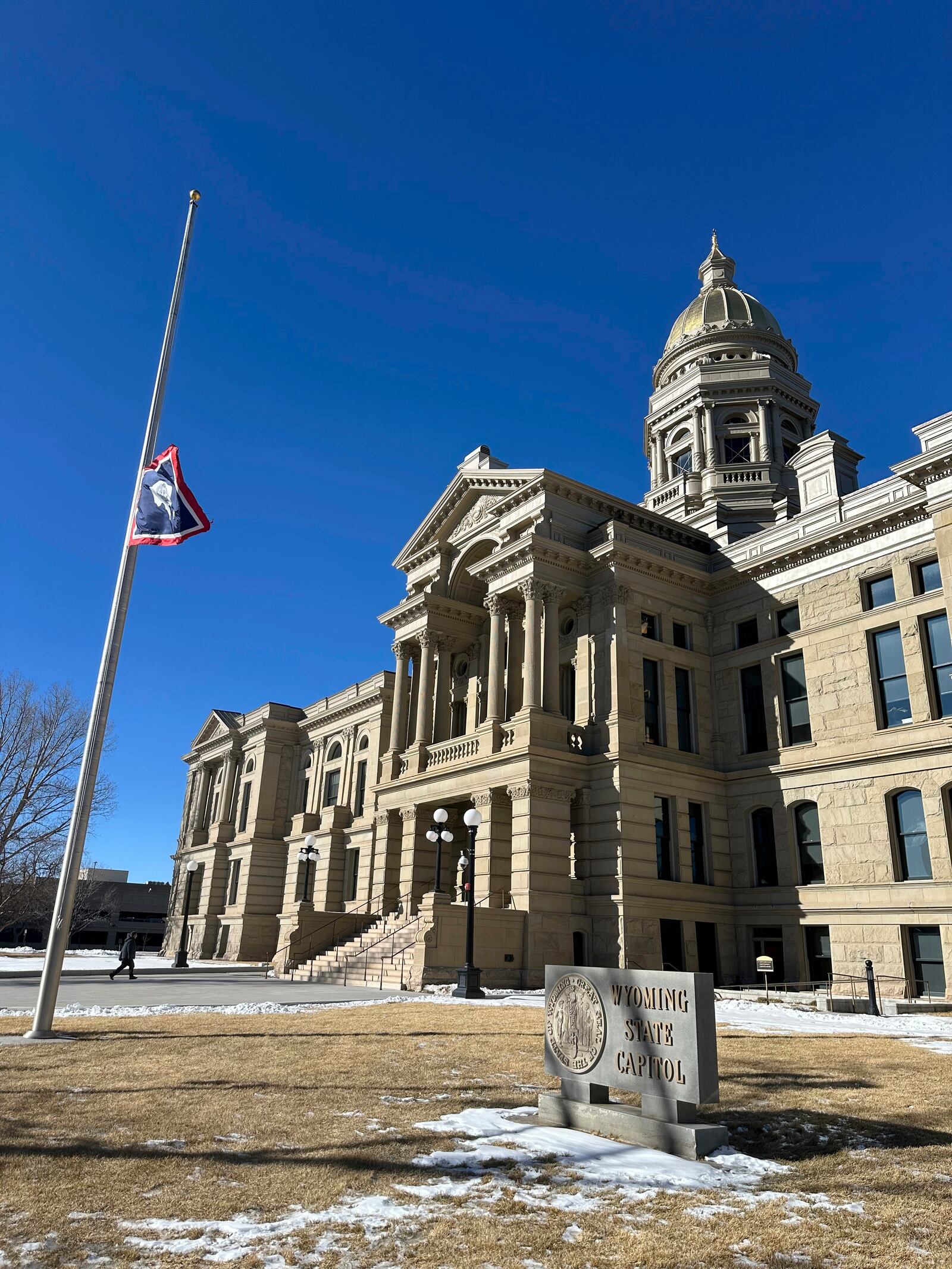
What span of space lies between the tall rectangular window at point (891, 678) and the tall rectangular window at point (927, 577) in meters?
1.49

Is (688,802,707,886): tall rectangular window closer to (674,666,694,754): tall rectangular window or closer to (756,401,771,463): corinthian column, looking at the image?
(674,666,694,754): tall rectangular window

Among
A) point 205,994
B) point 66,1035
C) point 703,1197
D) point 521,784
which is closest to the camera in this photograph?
point 703,1197

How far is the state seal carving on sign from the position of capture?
29.3ft

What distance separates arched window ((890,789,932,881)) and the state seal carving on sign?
21.6m

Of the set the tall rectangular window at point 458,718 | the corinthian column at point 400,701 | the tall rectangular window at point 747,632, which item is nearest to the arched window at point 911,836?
the tall rectangular window at point 747,632

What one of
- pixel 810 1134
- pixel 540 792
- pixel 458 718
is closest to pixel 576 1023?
pixel 810 1134

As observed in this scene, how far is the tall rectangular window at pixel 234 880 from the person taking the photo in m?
58.5

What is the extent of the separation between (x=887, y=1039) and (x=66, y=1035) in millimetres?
14100

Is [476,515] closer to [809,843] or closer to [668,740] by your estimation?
[668,740]

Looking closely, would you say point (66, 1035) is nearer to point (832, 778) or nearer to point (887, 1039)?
point (887, 1039)

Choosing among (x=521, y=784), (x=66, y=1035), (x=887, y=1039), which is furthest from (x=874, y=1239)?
(x=521, y=784)

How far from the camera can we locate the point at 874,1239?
589 centimetres

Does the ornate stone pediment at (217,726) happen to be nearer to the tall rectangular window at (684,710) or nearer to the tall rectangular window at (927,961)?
the tall rectangular window at (684,710)

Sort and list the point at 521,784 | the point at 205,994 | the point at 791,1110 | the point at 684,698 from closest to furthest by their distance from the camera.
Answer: the point at 791,1110, the point at 205,994, the point at 521,784, the point at 684,698
